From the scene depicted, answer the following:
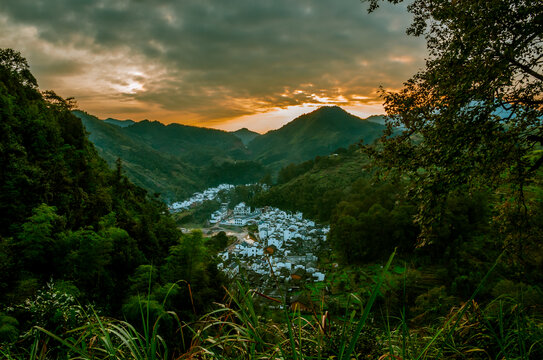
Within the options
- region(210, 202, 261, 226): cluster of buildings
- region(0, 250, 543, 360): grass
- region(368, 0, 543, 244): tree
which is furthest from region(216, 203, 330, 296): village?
region(0, 250, 543, 360): grass

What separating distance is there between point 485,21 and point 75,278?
983cm

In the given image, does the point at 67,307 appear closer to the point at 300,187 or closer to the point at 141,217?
the point at 141,217

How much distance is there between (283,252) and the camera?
1221 inches

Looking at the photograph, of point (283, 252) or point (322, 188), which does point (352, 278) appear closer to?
point (283, 252)

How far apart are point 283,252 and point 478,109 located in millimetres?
29532

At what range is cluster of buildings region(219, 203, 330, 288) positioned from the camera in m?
21.6

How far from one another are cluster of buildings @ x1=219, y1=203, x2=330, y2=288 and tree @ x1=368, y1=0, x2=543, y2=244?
11.9 meters

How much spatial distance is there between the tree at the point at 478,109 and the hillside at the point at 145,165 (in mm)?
89152

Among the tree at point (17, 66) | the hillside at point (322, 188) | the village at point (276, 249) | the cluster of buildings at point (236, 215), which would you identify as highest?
the tree at point (17, 66)

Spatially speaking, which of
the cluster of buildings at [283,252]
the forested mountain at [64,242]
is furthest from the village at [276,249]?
the forested mountain at [64,242]

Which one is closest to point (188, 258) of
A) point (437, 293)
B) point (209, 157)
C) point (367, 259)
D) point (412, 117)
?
point (412, 117)

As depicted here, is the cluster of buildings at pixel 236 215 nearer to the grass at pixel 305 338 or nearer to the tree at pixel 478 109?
the tree at pixel 478 109

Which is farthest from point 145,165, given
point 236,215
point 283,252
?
point 283,252

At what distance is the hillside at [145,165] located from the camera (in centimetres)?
8966
